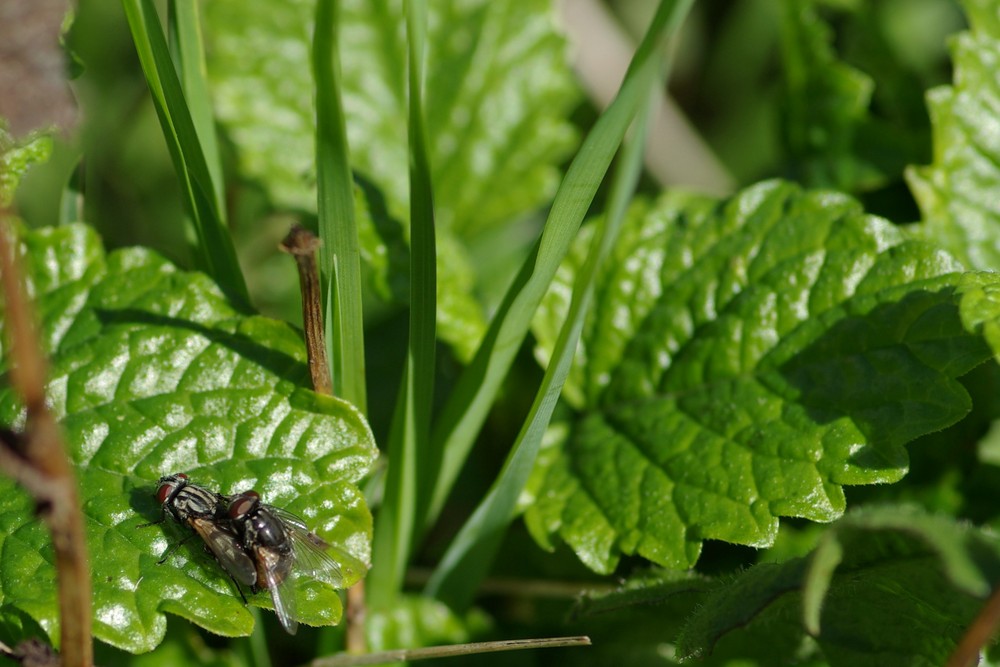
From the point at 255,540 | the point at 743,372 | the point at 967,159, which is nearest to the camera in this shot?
the point at 255,540

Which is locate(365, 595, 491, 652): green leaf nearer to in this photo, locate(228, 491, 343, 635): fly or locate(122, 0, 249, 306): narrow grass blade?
locate(228, 491, 343, 635): fly

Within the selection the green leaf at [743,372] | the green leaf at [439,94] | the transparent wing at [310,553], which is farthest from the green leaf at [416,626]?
the green leaf at [439,94]

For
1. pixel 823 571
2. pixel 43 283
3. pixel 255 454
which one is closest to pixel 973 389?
pixel 823 571

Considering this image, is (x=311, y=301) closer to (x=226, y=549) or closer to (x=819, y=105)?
(x=226, y=549)

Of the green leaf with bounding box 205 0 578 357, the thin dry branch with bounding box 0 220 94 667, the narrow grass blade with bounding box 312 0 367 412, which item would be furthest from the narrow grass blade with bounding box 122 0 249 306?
the green leaf with bounding box 205 0 578 357

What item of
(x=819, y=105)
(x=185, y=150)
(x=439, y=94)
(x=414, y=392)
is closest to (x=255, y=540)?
(x=414, y=392)
